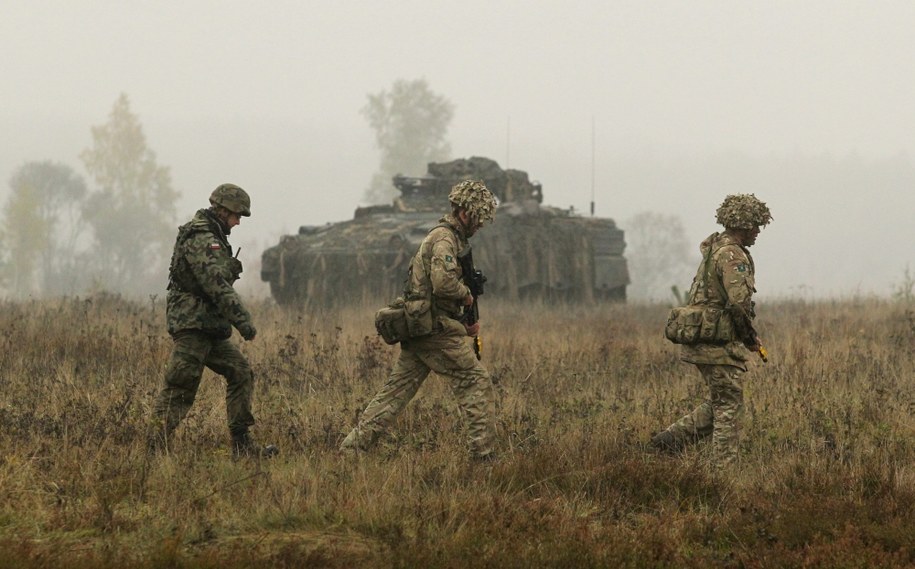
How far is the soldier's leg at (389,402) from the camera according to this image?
7688 millimetres

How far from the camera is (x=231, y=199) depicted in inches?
311

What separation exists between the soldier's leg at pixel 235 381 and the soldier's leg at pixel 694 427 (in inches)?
114

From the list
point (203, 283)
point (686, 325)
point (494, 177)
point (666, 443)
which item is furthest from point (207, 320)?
point (494, 177)

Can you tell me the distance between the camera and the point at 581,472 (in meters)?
6.96

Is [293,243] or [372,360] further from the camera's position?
[293,243]

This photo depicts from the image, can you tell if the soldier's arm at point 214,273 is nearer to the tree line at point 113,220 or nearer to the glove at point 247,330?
the glove at point 247,330

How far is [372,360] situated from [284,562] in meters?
5.92

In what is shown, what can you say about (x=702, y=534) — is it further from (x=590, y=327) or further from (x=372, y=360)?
(x=590, y=327)

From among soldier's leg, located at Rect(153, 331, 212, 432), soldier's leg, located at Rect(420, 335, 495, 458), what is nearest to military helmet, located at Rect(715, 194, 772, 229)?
soldier's leg, located at Rect(420, 335, 495, 458)

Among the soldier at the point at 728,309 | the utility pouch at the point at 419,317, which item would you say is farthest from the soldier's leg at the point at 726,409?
the utility pouch at the point at 419,317

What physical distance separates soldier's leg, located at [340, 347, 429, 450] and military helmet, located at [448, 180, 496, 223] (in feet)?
3.23

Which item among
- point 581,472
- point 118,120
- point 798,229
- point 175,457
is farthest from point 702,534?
point 798,229

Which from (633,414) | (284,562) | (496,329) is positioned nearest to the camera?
(284,562)

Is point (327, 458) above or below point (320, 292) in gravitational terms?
below
